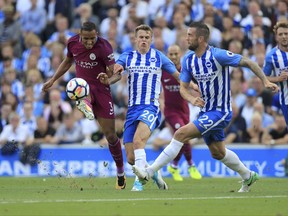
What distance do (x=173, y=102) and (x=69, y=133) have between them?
3338 mm

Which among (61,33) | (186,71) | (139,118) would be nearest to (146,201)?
(186,71)

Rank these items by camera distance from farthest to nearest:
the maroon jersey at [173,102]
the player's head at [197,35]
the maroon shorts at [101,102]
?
the maroon jersey at [173,102] < the maroon shorts at [101,102] < the player's head at [197,35]

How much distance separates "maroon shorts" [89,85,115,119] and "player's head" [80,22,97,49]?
700 millimetres

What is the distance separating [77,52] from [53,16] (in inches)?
410

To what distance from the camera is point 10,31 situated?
83.0 ft

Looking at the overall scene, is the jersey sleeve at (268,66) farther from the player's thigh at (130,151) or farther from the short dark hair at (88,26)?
the short dark hair at (88,26)

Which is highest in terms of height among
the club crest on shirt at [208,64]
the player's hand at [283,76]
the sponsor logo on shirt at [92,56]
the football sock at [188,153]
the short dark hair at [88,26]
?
the short dark hair at [88,26]

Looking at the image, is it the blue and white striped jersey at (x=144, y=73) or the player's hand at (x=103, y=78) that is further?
the blue and white striped jersey at (x=144, y=73)

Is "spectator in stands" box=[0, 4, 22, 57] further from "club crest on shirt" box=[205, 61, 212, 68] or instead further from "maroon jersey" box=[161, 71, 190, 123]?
"club crest on shirt" box=[205, 61, 212, 68]

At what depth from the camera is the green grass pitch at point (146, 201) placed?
35.6ft

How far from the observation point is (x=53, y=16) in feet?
83.2

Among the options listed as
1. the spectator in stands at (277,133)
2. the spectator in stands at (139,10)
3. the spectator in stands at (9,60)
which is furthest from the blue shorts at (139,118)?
the spectator in stands at (9,60)

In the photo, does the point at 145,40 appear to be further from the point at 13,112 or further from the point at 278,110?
the point at 13,112

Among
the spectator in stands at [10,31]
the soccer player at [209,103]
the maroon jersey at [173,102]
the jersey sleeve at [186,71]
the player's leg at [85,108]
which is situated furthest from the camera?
the spectator in stands at [10,31]
